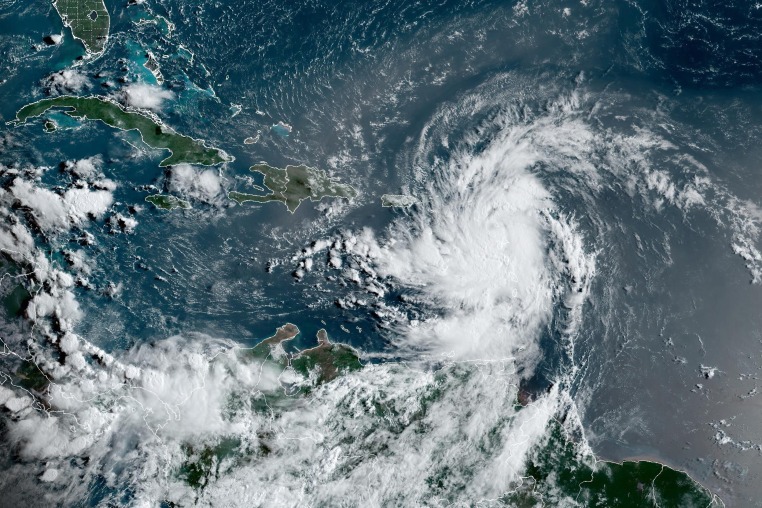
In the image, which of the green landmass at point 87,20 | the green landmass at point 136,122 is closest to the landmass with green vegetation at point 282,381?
the green landmass at point 136,122

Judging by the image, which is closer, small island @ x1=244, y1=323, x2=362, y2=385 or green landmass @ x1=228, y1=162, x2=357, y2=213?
small island @ x1=244, y1=323, x2=362, y2=385

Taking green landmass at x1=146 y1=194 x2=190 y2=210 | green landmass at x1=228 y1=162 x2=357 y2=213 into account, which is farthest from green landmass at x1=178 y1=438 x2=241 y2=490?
green landmass at x1=228 y1=162 x2=357 y2=213

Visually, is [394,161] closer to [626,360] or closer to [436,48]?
[436,48]

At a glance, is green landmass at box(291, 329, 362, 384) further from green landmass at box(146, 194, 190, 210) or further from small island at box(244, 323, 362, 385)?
green landmass at box(146, 194, 190, 210)

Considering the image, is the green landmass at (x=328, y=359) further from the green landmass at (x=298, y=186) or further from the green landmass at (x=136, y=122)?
the green landmass at (x=136, y=122)

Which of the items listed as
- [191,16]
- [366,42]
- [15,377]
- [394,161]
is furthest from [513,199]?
[15,377]

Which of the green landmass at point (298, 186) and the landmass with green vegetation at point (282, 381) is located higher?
the green landmass at point (298, 186)

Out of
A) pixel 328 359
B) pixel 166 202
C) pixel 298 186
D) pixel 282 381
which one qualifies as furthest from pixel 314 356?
pixel 166 202
